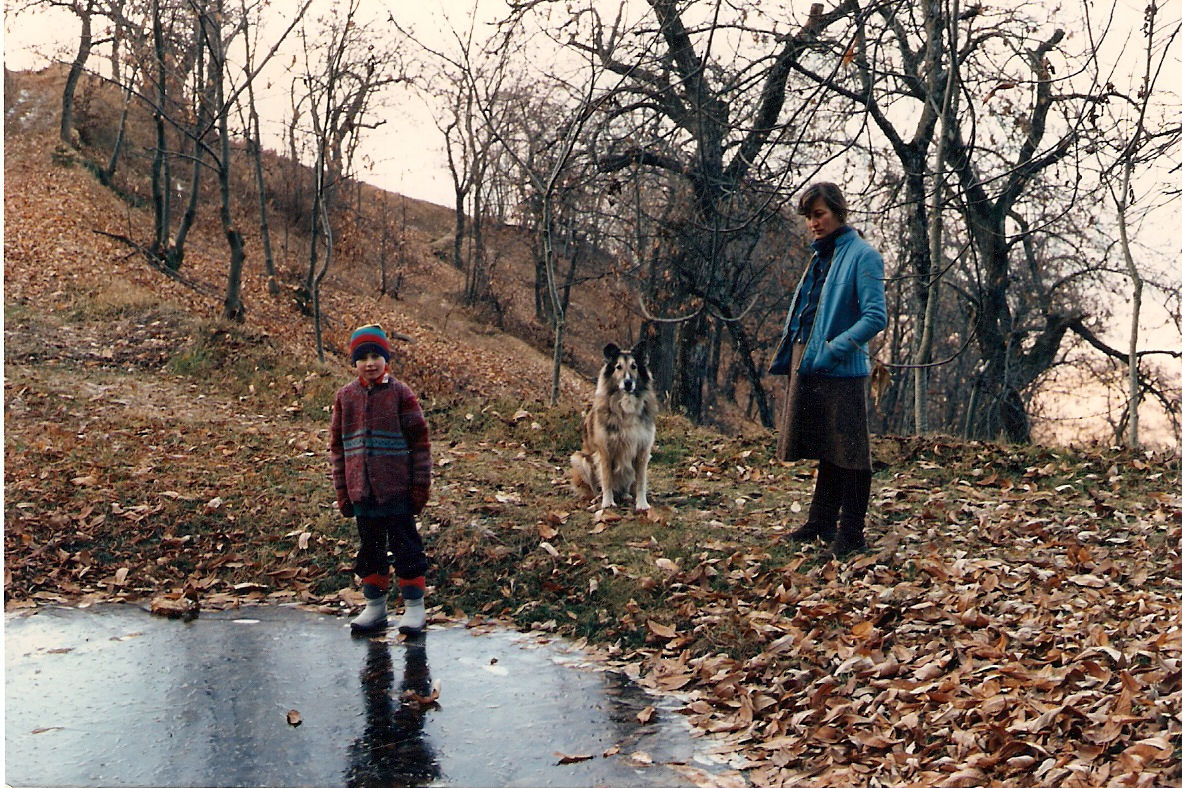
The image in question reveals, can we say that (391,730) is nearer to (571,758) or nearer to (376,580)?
(571,758)

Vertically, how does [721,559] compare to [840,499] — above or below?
below

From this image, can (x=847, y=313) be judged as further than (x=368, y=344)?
Yes

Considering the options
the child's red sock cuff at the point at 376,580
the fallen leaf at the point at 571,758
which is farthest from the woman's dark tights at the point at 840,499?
the child's red sock cuff at the point at 376,580

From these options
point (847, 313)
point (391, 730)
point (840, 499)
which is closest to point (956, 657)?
point (840, 499)

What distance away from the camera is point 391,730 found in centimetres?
501

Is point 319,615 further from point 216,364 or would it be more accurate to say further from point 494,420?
point 216,364

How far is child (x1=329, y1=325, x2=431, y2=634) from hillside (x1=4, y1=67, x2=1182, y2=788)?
1047 mm

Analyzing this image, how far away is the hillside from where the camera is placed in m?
4.74

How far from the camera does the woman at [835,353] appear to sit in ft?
21.6

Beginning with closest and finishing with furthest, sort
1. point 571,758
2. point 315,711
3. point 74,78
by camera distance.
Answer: point 571,758 < point 315,711 < point 74,78

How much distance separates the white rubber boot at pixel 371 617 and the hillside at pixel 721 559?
0.65 m

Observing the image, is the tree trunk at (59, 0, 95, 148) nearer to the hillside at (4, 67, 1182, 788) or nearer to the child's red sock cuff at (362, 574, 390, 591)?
the hillside at (4, 67, 1182, 788)

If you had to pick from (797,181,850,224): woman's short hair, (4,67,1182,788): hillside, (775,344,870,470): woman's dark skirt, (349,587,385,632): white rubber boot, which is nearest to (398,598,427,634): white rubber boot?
(349,587,385,632): white rubber boot

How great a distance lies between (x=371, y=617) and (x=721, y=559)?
8.74 ft
